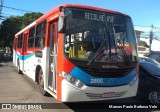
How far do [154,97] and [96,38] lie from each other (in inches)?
128

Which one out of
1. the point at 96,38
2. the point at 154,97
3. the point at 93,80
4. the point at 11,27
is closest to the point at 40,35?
the point at 96,38

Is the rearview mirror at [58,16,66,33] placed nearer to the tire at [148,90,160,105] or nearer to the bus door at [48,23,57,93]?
the bus door at [48,23,57,93]

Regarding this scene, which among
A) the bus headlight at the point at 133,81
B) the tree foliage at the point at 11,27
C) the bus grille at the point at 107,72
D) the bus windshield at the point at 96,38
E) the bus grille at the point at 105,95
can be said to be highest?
the tree foliage at the point at 11,27

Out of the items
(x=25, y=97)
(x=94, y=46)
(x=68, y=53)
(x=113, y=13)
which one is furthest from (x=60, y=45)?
(x=25, y=97)

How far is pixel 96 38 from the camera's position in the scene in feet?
25.7

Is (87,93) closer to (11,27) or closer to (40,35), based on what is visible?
(40,35)

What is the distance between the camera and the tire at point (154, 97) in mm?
9484

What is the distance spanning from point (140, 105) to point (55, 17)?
13.3ft

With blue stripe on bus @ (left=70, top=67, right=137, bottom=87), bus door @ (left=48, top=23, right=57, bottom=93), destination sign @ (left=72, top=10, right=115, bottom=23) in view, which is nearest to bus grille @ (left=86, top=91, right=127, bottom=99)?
blue stripe on bus @ (left=70, top=67, right=137, bottom=87)

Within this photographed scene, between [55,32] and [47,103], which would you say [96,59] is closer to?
[55,32]

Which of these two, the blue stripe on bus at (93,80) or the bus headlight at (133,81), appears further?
the bus headlight at (133,81)

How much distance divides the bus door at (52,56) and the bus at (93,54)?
0.03m

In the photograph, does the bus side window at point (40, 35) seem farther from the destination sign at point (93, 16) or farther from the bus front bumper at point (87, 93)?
the bus front bumper at point (87, 93)

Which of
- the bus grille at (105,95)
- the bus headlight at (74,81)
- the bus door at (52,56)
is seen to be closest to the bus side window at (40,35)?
the bus door at (52,56)
